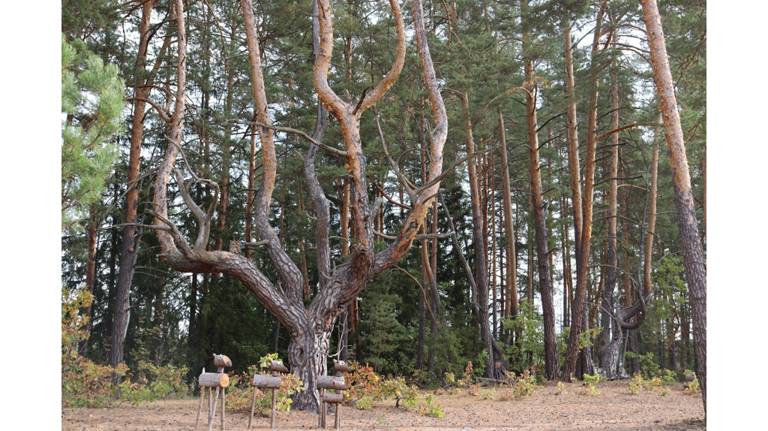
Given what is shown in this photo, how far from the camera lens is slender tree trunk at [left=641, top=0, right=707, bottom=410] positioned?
15.5ft

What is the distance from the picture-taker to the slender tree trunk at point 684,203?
4.72m

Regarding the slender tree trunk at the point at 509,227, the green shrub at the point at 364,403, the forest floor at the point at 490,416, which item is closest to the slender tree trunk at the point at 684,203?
the forest floor at the point at 490,416

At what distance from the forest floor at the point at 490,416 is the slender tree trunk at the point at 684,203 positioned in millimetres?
824

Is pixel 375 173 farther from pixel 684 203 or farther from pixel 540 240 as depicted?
pixel 684 203

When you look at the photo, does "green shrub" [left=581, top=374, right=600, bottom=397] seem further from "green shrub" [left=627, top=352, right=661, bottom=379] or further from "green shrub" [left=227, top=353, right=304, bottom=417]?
"green shrub" [left=227, top=353, right=304, bottom=417]

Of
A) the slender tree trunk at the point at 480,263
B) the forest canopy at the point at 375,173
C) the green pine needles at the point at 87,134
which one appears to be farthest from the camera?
the slender tree trunk at the point at 480,263

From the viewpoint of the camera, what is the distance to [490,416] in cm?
658

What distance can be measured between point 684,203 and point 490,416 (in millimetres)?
2795

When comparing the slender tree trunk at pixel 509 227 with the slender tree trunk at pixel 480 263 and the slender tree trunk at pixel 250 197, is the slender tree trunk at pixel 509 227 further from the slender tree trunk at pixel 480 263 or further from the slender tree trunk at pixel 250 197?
the slender tree trunk at pixel 250 197

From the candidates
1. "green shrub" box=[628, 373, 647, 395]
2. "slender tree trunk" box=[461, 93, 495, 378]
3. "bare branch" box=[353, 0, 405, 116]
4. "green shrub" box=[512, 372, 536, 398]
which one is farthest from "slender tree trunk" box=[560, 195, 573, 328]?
"bare branch" box=[353, 0, 405, 116]

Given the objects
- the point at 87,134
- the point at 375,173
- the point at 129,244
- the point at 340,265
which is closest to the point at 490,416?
the point at 340,265
